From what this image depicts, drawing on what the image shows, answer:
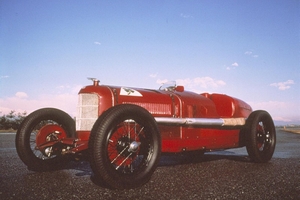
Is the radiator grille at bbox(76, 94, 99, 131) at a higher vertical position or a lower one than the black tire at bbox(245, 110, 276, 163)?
higher

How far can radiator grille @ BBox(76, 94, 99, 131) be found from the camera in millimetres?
4047

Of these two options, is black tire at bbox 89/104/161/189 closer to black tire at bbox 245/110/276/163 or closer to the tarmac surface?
the tarmac surface

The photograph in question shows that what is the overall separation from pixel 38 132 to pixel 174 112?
2.23 meters

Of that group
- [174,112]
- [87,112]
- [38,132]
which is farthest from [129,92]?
[38,132]

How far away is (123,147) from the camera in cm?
343

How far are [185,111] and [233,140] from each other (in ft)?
4.56

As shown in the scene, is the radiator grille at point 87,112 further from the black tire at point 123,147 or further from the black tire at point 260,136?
the black tire at point 260,136

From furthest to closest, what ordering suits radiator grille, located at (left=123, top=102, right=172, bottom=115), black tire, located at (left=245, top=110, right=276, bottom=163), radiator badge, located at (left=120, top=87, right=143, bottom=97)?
black tire, located at (left=245, top=110, right=276, bottom=163)
radiator grille, located at (left=123, top=102, right=172, bottom=115)
radiator badge, located at (left=120, top=87, right=143, bottom=97)

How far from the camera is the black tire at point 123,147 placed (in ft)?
9.61

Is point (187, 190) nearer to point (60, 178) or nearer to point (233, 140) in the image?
point (60, 178)

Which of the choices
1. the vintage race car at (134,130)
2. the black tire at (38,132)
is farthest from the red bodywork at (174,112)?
the black tire at (38,132)

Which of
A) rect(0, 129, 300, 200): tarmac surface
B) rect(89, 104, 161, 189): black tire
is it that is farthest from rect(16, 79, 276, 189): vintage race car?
rect(0, 129, 300, 200): tarmac surface

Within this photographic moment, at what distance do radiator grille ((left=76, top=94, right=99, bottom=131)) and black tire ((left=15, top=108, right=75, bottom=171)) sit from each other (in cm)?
61

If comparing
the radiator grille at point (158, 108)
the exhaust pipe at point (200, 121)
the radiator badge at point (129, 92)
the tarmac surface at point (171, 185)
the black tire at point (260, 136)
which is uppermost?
the radiator badge at point (129, 92)
